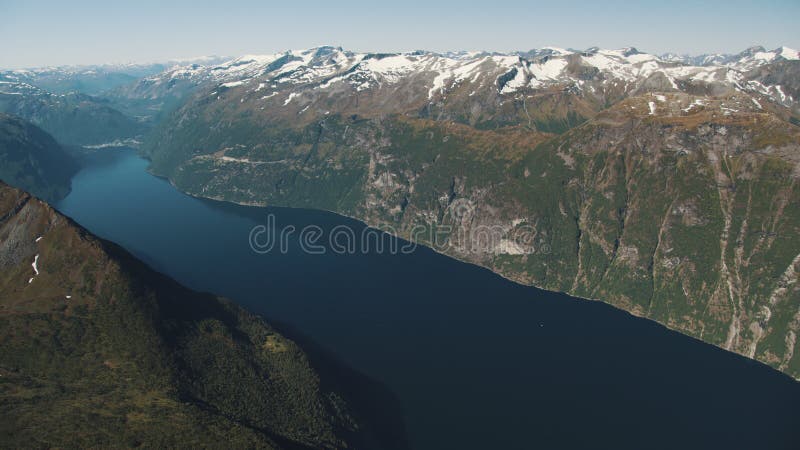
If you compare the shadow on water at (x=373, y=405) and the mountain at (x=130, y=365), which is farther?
the shadow on water at (x=373, y=405)

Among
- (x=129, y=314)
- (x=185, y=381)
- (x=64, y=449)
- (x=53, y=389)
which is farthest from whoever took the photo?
(x=129, y=314)

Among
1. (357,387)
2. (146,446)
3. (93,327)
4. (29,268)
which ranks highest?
(29,268)

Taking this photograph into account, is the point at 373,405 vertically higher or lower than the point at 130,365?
lower

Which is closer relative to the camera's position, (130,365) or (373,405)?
(130,365)

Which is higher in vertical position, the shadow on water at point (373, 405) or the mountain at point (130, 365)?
the mountain at point (130, 365)

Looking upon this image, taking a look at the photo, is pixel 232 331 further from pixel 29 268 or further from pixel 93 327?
pixel 29 268

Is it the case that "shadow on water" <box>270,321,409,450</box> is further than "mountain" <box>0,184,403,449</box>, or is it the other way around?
"shadow on water" <box>270,321,409,450</box>

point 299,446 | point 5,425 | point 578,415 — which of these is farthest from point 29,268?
point 578,415

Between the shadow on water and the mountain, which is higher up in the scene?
the mountain
